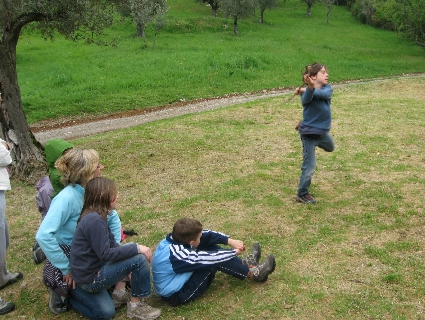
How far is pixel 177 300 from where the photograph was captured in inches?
195

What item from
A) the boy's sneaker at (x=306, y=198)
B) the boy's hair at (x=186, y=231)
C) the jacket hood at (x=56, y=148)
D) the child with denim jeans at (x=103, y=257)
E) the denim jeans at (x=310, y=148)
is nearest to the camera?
the child with denim jeans at (x=103, y=257)

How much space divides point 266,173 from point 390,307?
176 inches

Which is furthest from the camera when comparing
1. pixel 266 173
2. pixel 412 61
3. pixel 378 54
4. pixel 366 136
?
pixel 378 54

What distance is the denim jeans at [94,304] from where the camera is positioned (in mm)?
4789

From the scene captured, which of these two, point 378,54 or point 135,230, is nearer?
point 135,230

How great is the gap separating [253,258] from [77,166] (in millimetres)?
2155

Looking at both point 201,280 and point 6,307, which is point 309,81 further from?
point 6,307

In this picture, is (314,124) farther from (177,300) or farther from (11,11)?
(11,11)

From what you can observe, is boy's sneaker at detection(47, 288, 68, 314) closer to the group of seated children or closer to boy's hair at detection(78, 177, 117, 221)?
the group of seated children

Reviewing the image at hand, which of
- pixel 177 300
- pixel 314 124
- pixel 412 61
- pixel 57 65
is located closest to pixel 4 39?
pixel 314 124

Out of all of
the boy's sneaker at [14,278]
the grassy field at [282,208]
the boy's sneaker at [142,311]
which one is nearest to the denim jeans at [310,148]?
the grassy field at [282,208]

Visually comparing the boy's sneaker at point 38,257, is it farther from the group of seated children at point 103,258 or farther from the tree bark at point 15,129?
the tree bark at point 15,129

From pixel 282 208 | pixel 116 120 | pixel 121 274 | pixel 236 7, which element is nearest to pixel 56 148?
pixel 121 274

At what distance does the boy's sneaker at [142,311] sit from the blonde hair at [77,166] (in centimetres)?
132
